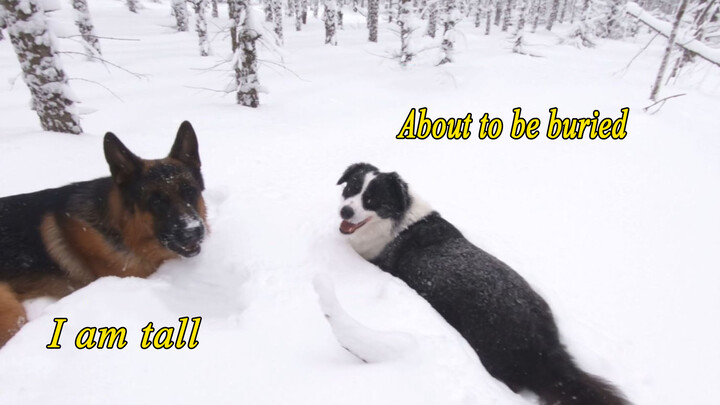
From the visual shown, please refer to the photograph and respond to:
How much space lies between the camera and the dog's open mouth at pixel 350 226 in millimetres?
4289

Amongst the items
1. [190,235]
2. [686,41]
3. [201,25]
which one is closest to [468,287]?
[190,235]

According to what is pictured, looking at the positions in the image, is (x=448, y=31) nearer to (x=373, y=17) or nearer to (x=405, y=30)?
(x=405, y=30)

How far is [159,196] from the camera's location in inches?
114

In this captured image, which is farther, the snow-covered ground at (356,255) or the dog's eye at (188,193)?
the dog's eye at (188,193)

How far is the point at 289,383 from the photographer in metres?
1.93

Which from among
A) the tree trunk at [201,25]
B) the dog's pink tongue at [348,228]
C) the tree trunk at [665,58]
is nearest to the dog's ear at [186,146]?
the dog's pink tongue at [348,228]

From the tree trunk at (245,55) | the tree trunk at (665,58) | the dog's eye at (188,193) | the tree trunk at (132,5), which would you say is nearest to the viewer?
the dog's eye at (188,193)

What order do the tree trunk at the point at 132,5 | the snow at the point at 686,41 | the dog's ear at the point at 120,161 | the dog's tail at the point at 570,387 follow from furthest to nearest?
the tree trunk at the point at 132,5 → the snow at the point at 686,41 → the dog's ear at the point at 120,161 → the dog's tail at the point at 570,387

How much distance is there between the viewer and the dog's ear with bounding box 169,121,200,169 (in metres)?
3.19

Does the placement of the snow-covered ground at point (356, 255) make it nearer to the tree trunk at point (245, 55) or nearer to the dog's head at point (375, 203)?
the dog's head at point (375, 203)

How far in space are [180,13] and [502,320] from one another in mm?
31336

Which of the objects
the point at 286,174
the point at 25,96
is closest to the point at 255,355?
the point at 286,174

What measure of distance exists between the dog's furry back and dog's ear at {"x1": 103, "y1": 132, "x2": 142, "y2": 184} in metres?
2.70

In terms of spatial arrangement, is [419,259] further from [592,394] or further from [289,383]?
[289,383]
